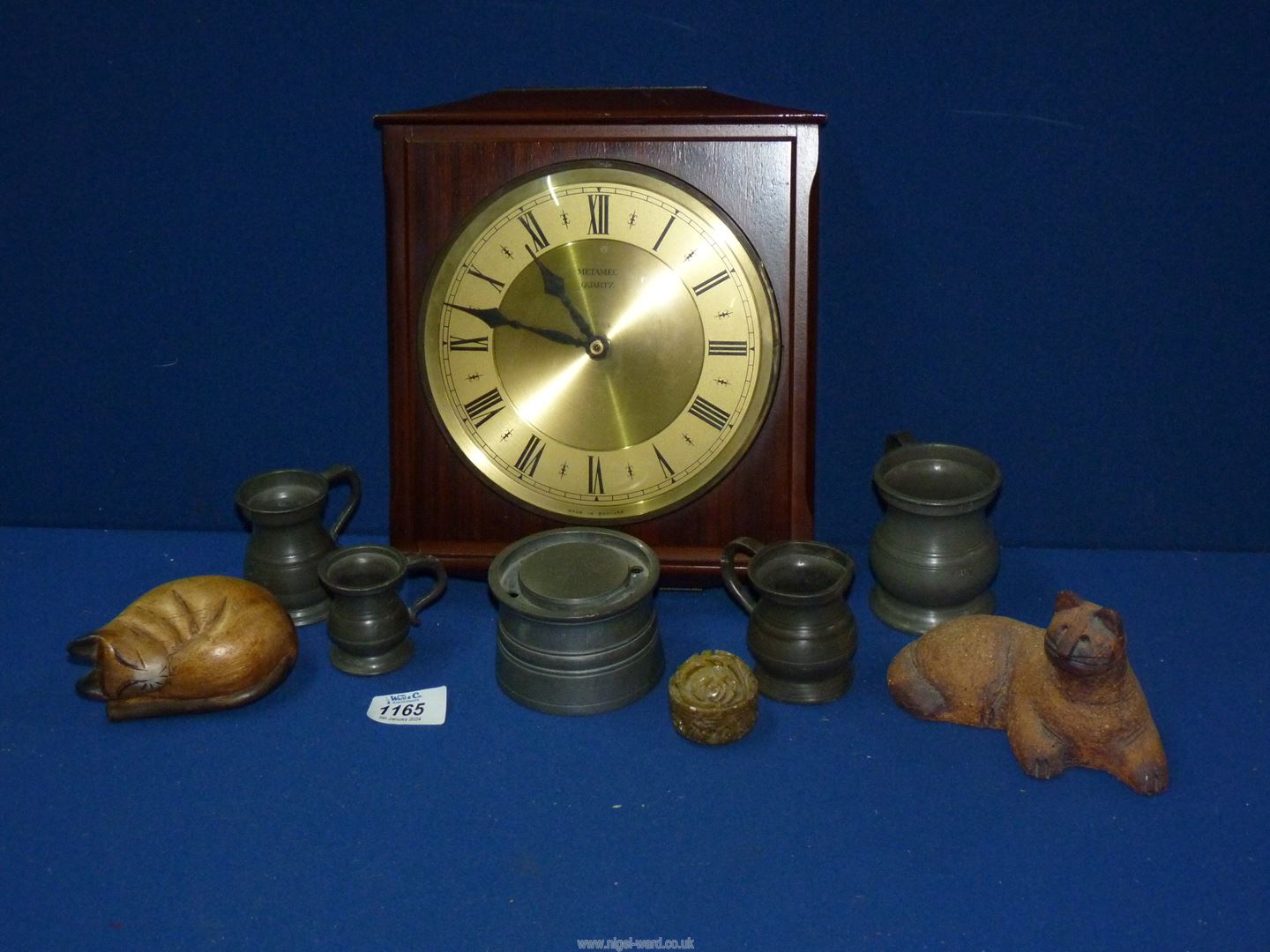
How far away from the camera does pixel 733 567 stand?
1.64 metres

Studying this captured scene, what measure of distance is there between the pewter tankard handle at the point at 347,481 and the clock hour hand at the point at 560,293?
1.29 ft

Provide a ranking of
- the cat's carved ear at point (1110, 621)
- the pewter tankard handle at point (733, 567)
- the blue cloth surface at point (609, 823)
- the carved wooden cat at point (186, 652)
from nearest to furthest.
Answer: the blue cloth surface at point (609, 823)
the cat's carved ear at point (1110, 621)
the carved wooden cat at point (186, 652)
the pewter tankard handle at point (733, 567)

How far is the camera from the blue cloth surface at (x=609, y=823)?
3.96 feet

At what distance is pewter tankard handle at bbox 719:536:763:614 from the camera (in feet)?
5.23

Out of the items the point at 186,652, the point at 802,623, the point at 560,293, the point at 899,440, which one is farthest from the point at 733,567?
the point at 186,652

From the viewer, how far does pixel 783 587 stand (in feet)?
5.09

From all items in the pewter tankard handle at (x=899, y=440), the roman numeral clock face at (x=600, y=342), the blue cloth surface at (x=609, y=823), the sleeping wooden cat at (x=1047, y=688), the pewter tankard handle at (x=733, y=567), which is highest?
the roman numeral clock face at (x=600, y=342)

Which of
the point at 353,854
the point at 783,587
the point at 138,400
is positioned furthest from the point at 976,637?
the point at 138,400

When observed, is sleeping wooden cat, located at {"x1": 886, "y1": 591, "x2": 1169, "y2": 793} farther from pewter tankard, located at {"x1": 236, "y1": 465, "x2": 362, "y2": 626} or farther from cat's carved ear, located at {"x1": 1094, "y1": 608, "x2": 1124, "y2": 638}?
pewter tankard, located at {"x1": 236, "y1": 465, "x2": 362, "y2": 626}

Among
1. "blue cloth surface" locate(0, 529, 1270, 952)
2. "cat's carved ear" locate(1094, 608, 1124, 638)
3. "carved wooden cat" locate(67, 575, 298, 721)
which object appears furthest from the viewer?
"carved wooden cat" locate(67, 575, 298, 721)

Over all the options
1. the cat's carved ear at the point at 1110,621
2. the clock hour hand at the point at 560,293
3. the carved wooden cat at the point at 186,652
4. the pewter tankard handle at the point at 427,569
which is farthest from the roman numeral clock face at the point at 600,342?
the cat's carved ear at the point at 1110,621

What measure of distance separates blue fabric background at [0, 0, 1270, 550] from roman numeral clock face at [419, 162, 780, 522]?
21 centimetres

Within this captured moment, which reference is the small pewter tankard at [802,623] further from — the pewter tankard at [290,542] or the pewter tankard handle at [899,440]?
the pewter tankard at [290,542]

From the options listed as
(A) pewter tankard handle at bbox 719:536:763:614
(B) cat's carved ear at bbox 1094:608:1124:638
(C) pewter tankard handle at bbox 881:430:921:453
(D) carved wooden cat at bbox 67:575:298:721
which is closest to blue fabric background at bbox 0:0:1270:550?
(C) pewter tankard handle at bbox 881:430:921:453
